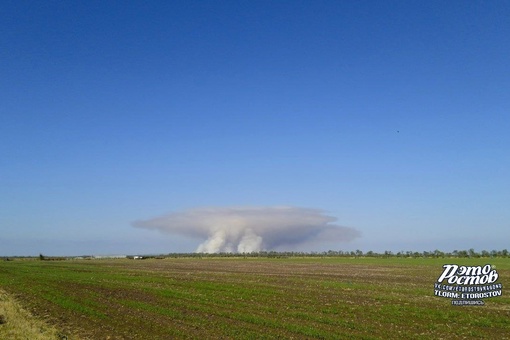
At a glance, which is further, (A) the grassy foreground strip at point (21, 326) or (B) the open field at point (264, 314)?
(B) the open field at point (264, 314)

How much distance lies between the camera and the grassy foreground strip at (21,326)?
22.4 m

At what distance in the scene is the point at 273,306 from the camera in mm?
31953

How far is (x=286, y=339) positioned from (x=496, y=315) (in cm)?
1659

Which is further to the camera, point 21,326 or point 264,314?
point 264,314

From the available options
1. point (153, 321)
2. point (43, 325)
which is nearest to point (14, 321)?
point (43, 325)

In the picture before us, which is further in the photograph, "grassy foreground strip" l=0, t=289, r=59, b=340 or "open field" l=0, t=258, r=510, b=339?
"open field" l=0, t=258, r=510, b=339

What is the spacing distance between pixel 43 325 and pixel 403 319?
72.1 feet

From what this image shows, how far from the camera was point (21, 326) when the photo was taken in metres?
24.9

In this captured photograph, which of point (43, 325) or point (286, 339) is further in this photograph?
point (43, 325)

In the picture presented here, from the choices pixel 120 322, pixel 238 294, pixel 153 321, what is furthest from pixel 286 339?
pixel 238 294

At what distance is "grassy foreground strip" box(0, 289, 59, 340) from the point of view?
73.6 ft

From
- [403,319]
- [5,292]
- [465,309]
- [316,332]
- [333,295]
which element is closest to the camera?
[316,332]

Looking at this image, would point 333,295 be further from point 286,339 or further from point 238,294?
point 286,339

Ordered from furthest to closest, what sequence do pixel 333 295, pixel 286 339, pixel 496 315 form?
pixel 333 295, pixel 496 315, pixel 286 339
